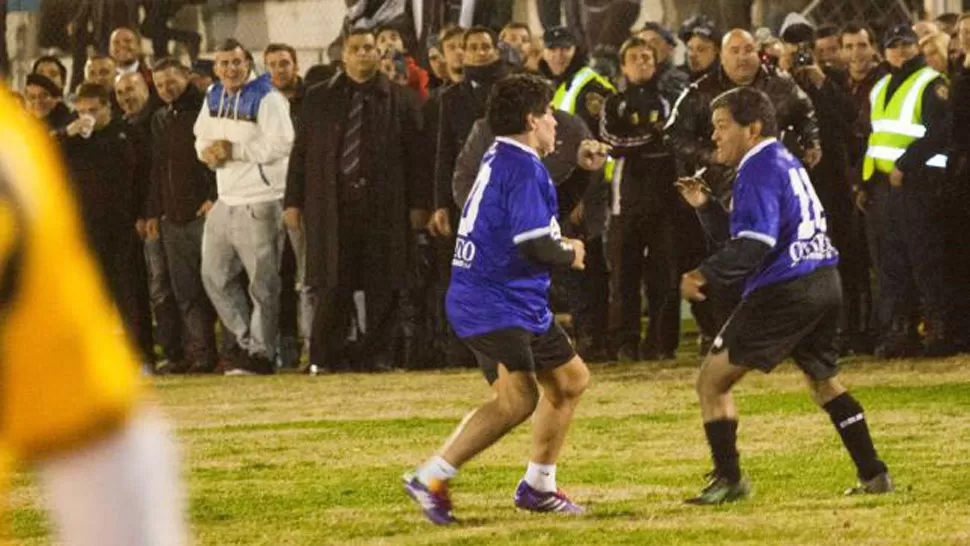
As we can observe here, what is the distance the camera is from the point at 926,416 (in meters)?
11.0

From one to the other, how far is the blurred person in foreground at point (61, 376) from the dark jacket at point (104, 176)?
13808 mm

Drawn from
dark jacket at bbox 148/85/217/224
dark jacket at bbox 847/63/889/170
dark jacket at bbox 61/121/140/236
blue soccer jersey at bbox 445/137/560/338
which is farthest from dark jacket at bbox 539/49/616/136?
blue soccer jersey at bbox 445/137/560/338

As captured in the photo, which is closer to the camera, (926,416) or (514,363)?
(514,363)

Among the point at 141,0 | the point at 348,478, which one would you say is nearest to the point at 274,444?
the point at 348,478

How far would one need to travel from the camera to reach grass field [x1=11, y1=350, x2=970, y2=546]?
7746 millimetres

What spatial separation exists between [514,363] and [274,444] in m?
3.24

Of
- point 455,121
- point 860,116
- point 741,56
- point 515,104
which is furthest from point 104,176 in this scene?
point 515,104

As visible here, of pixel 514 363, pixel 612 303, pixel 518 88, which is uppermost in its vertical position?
pixel 518 88

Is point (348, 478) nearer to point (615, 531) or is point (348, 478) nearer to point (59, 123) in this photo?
point (615, 531)

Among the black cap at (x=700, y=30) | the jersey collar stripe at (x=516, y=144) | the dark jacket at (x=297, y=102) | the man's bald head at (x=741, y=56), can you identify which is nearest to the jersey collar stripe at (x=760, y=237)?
the jersey collar stripe at (x=516, y=144)

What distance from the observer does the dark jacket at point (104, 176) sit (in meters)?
15.3

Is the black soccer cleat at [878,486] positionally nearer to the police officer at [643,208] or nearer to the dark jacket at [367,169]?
Answer: the police officer at [643,208]

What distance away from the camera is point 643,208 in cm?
1421

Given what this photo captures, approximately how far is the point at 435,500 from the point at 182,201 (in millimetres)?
7715
